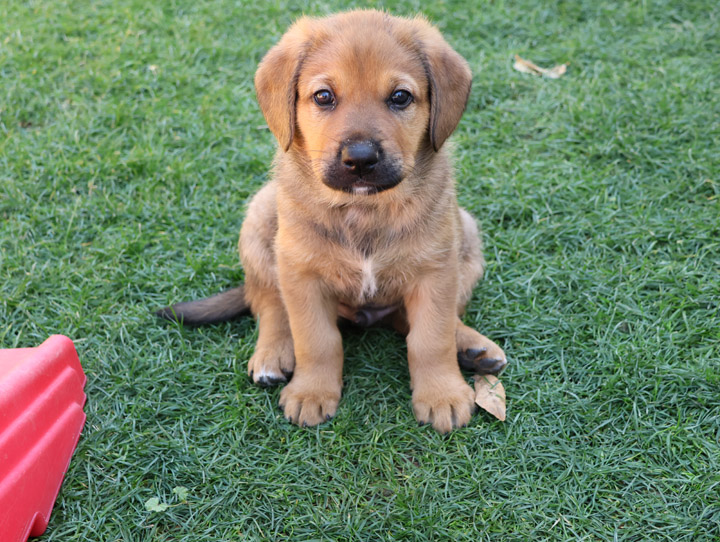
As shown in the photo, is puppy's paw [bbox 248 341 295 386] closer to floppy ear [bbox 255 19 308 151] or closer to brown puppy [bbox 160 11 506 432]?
brown puppy [bbox 160 11 506 432]

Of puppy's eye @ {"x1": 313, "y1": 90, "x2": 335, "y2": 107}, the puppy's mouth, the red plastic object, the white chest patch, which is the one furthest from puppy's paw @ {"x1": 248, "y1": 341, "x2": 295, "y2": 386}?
puppy's eye @ {"x1": 313, "y1": 90, "x2": 335, "y2": 107}

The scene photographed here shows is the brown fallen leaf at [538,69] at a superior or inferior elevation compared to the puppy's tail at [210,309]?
superior

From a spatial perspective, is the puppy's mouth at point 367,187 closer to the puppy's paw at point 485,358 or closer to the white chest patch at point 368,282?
the white chest patch at point 368,282

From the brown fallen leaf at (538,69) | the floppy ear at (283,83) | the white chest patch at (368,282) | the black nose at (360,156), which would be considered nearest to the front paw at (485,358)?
the white chest patch at (368,282)

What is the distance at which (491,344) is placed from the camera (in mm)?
3842

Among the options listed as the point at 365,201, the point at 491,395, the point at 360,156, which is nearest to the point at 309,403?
the point at 491,395

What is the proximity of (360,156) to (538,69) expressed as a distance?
12.6 feet

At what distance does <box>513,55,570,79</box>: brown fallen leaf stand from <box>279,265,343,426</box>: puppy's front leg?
3618 mm

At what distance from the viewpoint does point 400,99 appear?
3.21 m

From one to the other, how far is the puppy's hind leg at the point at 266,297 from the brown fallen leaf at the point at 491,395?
1028mm

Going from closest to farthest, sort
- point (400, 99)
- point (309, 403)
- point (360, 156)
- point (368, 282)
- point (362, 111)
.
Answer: point (360, 156) < point (362, 111) < point (400, 99) < point (368, 282) < point (309, 403)

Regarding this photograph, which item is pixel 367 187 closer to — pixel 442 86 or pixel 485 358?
pixel 442 86

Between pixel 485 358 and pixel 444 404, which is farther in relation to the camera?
pixel 485 358

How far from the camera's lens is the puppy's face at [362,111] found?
3039 millimetres
